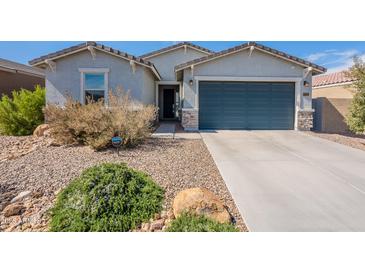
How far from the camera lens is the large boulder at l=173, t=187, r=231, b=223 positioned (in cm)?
402

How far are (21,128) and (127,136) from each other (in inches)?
267

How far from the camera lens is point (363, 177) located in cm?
607

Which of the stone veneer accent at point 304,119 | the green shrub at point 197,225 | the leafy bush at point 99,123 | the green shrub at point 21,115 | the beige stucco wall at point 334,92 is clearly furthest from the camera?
the beige stucco wall at point 334,92

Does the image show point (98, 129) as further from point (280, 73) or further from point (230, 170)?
point (280, 73)

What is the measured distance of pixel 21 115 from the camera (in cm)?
1215

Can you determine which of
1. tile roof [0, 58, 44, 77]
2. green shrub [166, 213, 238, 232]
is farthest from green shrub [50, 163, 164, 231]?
tile roof [0, 58, 44, 77]

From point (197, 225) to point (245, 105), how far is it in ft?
36.2

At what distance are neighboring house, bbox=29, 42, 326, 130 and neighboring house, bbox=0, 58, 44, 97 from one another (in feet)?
20.9

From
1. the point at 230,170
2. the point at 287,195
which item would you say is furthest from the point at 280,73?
the point at 287,195

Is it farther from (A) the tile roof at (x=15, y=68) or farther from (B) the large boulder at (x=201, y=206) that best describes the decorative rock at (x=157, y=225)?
(A) the tile roof at (x=15, y=68)

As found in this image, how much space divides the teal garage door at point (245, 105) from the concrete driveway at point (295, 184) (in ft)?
14.3

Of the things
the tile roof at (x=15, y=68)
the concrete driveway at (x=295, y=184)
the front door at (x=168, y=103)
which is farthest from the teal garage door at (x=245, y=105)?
the tile roof at (x=15, y=68)

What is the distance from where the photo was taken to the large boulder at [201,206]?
402 centimetres
